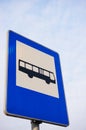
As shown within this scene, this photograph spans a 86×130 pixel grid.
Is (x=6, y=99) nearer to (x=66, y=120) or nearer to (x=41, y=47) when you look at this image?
(x=66, y=120)

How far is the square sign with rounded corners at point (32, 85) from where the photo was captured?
2.33m

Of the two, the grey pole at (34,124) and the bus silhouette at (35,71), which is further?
the bus silhouette at (35,71)

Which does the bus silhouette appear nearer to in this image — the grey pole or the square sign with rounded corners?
the square sign with rounded corners

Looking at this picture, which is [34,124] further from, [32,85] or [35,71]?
[35,71]

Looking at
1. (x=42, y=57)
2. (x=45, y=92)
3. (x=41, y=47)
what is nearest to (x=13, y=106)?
(x=45, y=92)

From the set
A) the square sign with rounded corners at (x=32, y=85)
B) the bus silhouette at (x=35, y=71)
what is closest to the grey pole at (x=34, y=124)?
the square sign with rounded corners at (x=32, y=85)

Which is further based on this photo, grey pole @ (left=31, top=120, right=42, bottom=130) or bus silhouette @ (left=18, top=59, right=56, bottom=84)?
bus silhouette @ (left=18, top=59, right=56, bottom=84)

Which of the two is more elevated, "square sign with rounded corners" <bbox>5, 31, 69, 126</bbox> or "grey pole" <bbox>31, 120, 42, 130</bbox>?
"square sign with rounded corners" <bbox>5, 31, 69, 126</bbox>

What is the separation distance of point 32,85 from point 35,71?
22cm

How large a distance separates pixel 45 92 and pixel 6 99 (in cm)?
58

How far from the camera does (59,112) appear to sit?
266cm

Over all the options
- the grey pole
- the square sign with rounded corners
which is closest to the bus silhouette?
the square sign with rounded corners

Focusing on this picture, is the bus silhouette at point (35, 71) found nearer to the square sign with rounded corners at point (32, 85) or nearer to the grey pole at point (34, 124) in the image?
the square sign with rounded corners at point (32, 85)

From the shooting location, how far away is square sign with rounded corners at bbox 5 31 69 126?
2328 mm
